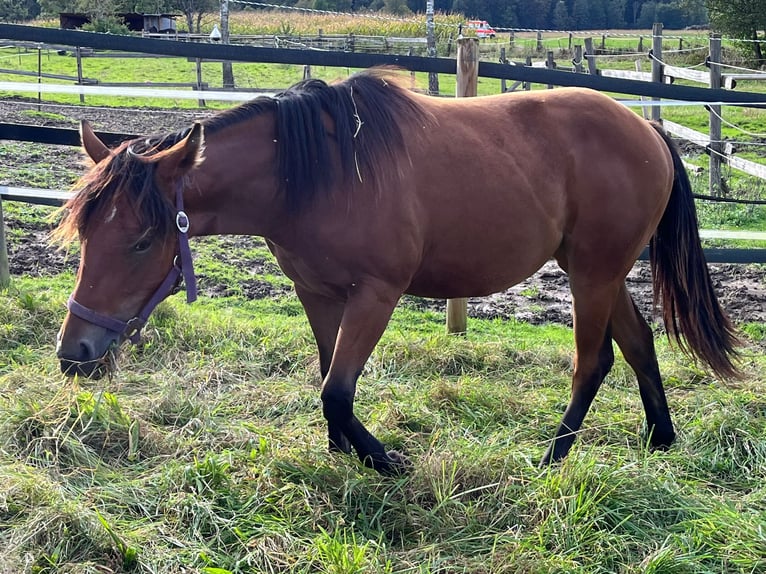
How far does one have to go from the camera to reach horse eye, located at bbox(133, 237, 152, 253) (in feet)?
8.68

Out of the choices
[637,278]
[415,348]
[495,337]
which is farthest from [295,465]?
[637,278]

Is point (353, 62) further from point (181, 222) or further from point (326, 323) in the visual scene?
point (181, 222)

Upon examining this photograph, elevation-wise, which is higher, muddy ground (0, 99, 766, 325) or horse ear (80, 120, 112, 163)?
horse ear (80, 120, 112, 163)

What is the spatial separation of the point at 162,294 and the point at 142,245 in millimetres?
204

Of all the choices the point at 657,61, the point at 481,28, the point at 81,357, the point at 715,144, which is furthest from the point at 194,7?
the point at 81,357

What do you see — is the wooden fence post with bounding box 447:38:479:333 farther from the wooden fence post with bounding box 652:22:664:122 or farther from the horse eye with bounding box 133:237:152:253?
the wooden fence post with bounding box 652:22:664:122

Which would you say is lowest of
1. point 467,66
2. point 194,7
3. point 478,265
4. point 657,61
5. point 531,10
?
point 478,265

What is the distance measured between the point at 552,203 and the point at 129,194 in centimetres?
182

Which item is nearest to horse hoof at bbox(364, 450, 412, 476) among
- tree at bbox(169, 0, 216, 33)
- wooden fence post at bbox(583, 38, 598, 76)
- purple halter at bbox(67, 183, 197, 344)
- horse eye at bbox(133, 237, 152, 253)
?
purple halter at bbox(67, 183, 197, 344)

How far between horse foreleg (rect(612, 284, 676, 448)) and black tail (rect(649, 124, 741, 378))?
20cm

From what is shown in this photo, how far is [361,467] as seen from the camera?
3115mm

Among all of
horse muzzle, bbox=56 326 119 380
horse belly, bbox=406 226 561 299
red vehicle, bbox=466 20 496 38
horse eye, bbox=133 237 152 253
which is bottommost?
horse muzzle, bbox=56 326 119 380

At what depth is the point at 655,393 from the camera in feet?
11.8

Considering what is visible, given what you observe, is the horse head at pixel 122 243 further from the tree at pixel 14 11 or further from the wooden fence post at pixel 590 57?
the tree at pixel 14 11
